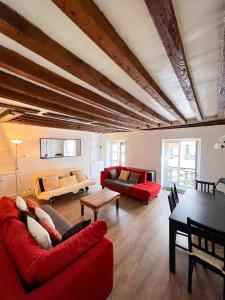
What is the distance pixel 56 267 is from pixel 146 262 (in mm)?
1521

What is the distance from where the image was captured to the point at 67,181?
474cm

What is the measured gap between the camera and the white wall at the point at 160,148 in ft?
15.1

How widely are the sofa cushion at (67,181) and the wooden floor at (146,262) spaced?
0.96 m

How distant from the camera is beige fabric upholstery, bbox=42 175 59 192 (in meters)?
4.34

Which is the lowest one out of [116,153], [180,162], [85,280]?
[85,280]

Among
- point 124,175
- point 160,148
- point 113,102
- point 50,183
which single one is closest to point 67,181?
point 50,183

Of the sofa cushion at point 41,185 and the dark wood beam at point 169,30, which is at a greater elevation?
the dark wood beam at point 169,30

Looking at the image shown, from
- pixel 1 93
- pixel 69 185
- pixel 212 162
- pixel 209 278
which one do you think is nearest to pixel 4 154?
pixel 69 185

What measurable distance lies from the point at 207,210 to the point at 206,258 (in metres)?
0.81

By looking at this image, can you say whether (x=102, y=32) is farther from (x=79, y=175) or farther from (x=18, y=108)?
(x=79, y=175)

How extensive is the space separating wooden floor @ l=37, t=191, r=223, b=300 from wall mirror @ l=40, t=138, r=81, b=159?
2391 mm

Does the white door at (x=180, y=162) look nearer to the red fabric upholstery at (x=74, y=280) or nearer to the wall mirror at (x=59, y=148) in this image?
the wall mirror at (x=59, y=148)

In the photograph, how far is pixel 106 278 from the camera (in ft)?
5.18

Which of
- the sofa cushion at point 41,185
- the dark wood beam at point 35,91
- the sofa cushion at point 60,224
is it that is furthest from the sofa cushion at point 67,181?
the dark wood beam at point 35,91
